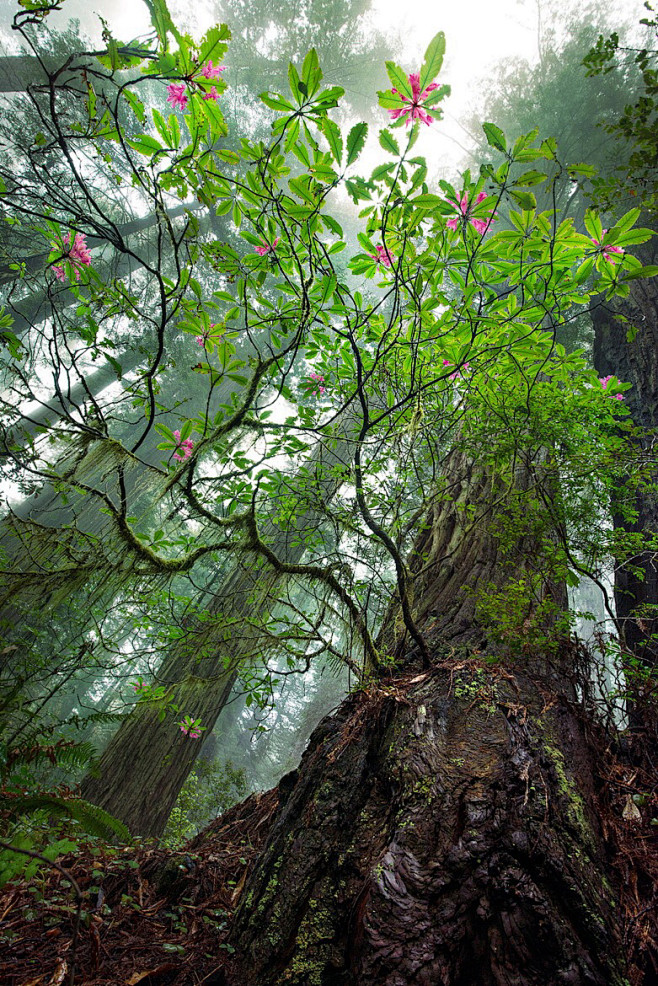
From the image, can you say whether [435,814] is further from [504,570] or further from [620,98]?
[620,98]

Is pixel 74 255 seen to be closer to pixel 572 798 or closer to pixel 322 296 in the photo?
pixel 322 296

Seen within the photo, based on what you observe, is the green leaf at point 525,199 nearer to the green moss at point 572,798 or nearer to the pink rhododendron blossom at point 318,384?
the pink rhododendron blossom at point 318,384

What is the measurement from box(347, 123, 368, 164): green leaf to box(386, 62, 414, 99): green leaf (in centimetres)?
14

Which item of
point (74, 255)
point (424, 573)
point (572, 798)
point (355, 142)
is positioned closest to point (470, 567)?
point (424, 573)

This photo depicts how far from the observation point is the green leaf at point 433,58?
1.36 meters

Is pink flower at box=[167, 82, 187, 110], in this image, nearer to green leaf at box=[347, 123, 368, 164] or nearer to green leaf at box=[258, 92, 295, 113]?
green leaf at box=[258, 92, 295, 113]

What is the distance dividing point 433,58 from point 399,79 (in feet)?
0.37

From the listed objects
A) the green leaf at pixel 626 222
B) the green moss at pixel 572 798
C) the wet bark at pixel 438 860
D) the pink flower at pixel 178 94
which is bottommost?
the wet bark at pixel 438 860

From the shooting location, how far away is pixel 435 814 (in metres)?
1.30

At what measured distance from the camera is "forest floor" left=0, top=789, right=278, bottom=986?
1.29 metres

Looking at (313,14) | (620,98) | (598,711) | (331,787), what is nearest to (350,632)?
(331,787)

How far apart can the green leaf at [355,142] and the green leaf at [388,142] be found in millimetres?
62

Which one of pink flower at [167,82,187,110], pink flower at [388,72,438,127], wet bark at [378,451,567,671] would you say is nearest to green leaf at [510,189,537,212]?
pink flower at [388,72,438,127]

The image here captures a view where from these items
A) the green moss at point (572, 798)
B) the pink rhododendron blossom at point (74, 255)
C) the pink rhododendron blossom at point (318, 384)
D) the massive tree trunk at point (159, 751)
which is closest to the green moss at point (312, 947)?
the green moss at point (572, 798)
